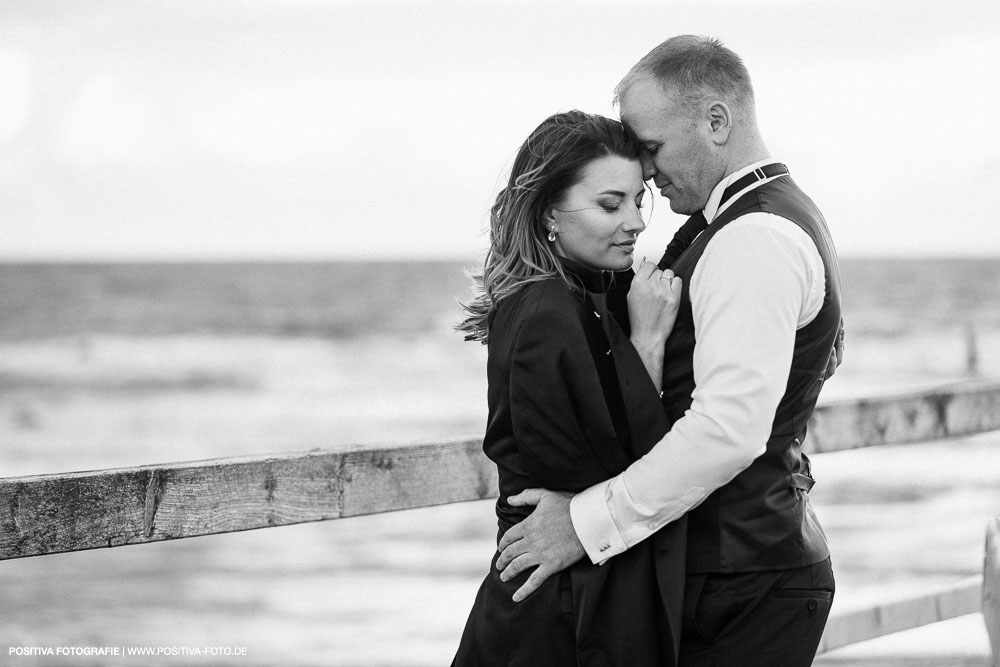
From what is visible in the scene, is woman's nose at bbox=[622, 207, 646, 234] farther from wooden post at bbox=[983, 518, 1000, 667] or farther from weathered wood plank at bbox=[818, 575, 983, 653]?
weathered wood plank at bbox=[818, 575, 983, 653]

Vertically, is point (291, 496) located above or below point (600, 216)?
below

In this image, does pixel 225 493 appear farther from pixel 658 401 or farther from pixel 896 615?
pixel 896 615

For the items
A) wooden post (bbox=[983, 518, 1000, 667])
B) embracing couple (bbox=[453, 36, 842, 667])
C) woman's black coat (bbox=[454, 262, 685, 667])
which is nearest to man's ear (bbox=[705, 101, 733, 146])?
embracing couple (bbox=[453, 36, 842, 667])

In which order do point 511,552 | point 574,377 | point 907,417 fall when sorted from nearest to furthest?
point 574,377, point 511,552, point 907,417

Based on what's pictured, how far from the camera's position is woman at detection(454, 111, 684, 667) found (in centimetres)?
188

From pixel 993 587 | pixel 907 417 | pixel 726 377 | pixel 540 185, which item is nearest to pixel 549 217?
pixel 540 185

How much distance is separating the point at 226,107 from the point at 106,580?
3709 centimetres

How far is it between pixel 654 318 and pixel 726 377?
0.24 m

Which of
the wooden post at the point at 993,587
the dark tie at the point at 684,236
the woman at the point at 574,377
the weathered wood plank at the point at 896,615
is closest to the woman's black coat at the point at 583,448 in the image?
the woman at the point at 574,377

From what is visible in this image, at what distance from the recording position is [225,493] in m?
2.26

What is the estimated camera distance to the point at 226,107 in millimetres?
40969

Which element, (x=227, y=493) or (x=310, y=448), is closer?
(x=227, y=493)

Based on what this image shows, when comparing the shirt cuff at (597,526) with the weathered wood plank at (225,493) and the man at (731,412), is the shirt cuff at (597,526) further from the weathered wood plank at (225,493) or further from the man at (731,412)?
the weathered wood plank at (225,493)

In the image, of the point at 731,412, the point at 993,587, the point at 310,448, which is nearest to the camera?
the point at 731,412
